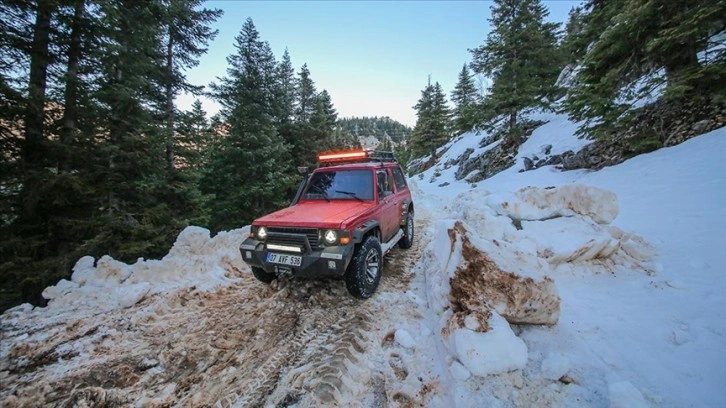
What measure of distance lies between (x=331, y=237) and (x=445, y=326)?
1822mm

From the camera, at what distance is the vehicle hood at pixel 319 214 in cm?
399

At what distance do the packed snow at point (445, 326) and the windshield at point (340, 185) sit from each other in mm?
1609

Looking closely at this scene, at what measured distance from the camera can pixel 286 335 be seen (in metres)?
3.53

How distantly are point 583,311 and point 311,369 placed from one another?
3213 millimetres

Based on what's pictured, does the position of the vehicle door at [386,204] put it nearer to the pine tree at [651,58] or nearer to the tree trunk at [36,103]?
the pine tree at [651,58]

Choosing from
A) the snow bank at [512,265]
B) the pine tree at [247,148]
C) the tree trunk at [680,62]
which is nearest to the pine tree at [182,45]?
the pine tree at [247,148]

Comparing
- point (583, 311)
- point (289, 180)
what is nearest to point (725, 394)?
point (583, 311)

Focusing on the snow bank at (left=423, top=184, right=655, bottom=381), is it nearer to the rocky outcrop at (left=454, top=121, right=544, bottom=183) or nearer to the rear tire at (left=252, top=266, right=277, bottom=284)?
the rear tire at (left=252, top=266, right=277, bottom=284)

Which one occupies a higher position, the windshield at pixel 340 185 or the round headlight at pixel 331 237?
the windshield at pixel 340 185

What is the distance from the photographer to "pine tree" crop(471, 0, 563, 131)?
1575 cm

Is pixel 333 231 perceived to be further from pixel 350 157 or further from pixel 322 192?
pixel 350 157

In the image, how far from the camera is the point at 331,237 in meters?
3.89

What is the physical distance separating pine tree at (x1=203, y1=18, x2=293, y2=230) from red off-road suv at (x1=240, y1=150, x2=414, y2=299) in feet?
30.3

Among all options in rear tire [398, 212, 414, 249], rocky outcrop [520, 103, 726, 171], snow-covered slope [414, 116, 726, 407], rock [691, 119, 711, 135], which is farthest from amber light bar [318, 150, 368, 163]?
rock [691, 119, 711, 135]
